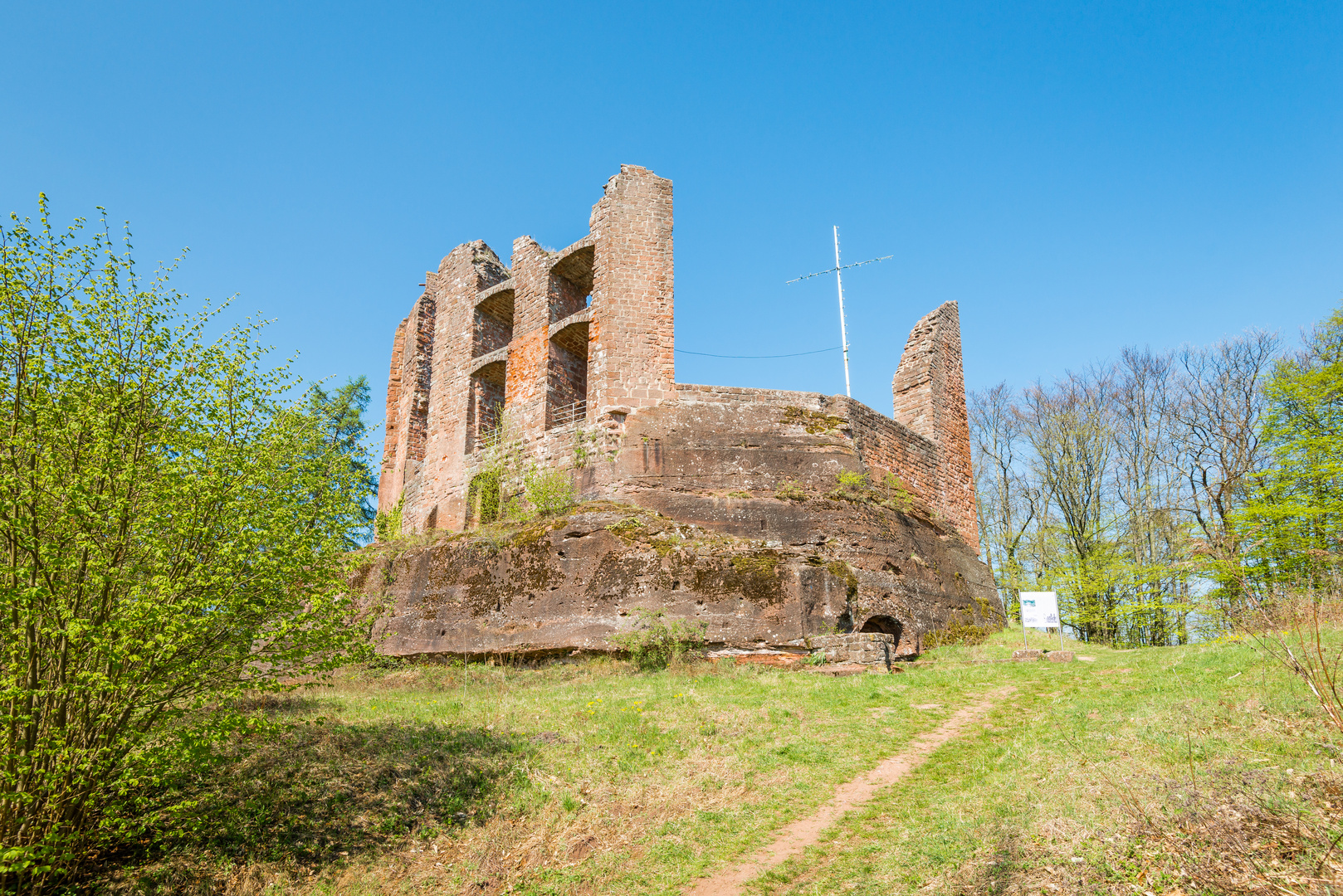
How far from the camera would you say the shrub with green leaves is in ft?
16.0

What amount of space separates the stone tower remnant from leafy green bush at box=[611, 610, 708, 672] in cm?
31

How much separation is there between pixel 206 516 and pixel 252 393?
3.59ft

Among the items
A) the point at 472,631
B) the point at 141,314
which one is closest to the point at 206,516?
the point at 141,314

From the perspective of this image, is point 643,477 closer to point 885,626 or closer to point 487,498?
point 487,498

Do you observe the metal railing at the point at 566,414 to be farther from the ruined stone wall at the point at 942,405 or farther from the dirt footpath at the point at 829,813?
the dirt footpath at the point at 829,813

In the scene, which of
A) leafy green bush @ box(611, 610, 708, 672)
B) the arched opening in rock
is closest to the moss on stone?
the arched opening in rock

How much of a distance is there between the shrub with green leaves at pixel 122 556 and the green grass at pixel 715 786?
0.76 meters

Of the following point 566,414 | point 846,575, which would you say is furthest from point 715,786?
point 566,414

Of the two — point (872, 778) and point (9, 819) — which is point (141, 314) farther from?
point (872, 778)

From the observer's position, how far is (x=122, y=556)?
17.5ft

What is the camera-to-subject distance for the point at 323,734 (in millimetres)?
7801

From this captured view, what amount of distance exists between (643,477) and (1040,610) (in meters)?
7.02

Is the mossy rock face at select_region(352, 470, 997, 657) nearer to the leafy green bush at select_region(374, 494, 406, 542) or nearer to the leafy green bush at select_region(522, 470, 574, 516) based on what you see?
the leafy green bush at select_region(522, 470, 574, 516)

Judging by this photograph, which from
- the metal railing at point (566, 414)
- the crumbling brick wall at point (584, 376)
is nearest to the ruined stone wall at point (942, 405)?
the crumbling brick wall at point (584, 376)
